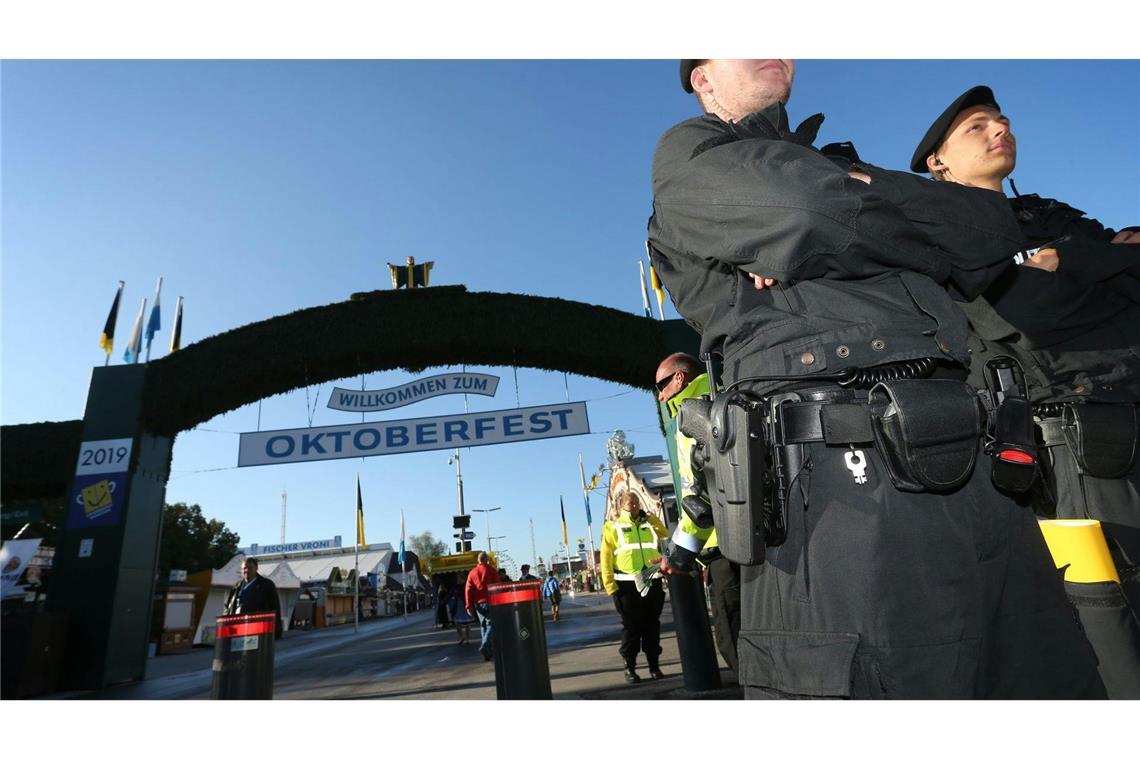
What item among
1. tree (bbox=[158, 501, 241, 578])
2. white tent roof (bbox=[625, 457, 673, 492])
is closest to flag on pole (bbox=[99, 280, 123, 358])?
white tent roof (bbox=[625, 457, 673, 492])

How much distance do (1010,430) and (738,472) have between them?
0.62 meters

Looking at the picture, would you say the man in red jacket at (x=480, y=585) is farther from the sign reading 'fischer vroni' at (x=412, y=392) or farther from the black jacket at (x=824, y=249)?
the black jacket at (x=824, y=249)

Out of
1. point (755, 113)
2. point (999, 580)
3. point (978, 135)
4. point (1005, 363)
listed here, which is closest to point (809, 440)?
point (999, 580)

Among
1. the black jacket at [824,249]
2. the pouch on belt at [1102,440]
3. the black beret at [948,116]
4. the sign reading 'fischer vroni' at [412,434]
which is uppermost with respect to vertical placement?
the sign reading 'fischer vroni' at [412,434]

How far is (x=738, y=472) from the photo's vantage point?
137 cm

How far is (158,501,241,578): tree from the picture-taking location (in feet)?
119

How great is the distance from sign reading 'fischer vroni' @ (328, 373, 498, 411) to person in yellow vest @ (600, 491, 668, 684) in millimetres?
3351

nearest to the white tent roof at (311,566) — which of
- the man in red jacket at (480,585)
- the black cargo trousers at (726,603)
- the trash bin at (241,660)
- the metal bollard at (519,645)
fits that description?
the man in red jacket at (480,585)

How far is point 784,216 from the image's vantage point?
1.35 meters

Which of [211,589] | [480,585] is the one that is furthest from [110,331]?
[211,589]

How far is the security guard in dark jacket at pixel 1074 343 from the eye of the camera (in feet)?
8.04

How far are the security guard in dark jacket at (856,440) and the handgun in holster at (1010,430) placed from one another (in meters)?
0.04
